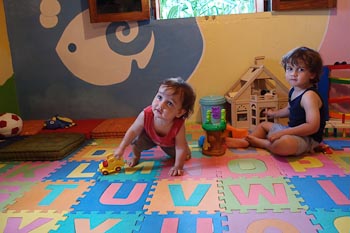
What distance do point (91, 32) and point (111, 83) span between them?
0.36m

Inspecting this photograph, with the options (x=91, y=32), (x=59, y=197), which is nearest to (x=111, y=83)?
(x=91, y=32)

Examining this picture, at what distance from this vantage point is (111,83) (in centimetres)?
225

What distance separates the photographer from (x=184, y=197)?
1.17 m

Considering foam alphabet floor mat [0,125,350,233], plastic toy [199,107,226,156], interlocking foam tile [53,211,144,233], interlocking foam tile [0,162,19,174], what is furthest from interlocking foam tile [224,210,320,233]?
interlocking foam tile [0,162,19,174]

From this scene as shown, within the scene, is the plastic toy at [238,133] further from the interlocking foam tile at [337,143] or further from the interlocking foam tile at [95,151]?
the interlocking foam tile at [95,151]

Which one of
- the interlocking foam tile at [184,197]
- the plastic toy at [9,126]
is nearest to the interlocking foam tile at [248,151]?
the interlocking foam tile at [184,197]

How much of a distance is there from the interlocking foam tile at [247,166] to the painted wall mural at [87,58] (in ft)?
2.70

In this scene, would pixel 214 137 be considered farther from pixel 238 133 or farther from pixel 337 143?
pixel 337 143

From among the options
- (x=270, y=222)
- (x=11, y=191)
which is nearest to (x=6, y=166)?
(x=11, y=191)

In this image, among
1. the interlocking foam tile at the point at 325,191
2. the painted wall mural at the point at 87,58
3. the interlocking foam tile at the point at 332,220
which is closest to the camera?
the interlocking foam tile at the point at 332,220

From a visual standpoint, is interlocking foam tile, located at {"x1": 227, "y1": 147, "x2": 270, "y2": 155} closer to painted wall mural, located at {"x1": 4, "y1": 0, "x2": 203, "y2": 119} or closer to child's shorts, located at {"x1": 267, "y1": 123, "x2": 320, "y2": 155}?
child's shorts, located at {"x1": 267, "y1": 123, "x2": 320, "y2": 155}

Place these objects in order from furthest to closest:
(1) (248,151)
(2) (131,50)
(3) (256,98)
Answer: (2) (131,50) < (3) (256,98) < (1) (248,151)

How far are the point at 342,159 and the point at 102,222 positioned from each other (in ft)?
3.49

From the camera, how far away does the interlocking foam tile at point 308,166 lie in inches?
52.5
